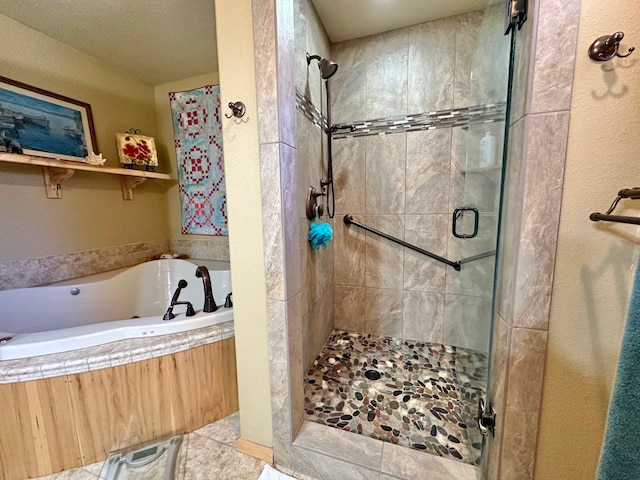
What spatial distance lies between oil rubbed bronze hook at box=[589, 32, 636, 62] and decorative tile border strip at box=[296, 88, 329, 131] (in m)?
1.03

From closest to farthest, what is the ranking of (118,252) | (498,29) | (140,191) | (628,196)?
(628,196) → (498,29) → (118,252) → (140,191)

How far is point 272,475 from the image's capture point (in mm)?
1021

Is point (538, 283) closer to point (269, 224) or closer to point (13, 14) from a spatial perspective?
point (269, 224)

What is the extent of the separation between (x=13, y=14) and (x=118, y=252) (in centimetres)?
163

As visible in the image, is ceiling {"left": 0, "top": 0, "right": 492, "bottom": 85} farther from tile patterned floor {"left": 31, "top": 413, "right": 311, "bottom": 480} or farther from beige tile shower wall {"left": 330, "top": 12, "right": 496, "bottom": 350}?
tile patterned floor {"left": 31, "top": 413, "right": 311, "bottom": 480}

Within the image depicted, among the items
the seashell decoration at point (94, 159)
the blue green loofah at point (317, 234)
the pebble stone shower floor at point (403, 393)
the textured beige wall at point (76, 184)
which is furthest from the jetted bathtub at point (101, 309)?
the seashell decoration at point (94, 159)

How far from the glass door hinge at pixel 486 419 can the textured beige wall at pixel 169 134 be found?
2.45 m

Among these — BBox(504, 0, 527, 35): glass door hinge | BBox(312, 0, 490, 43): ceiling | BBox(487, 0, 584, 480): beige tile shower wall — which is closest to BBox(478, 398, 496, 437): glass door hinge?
BBox(487, 0, 584, 480): beige tile shower wall

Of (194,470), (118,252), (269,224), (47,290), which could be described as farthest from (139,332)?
(118,252)

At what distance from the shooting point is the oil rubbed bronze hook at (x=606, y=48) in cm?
54

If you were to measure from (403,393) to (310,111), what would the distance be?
67.8 inches

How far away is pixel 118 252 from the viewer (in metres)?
2.12

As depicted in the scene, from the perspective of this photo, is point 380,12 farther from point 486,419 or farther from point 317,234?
point 486,419

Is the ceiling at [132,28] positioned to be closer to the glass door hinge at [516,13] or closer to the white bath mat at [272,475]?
the glass door hinge at [516,13]
